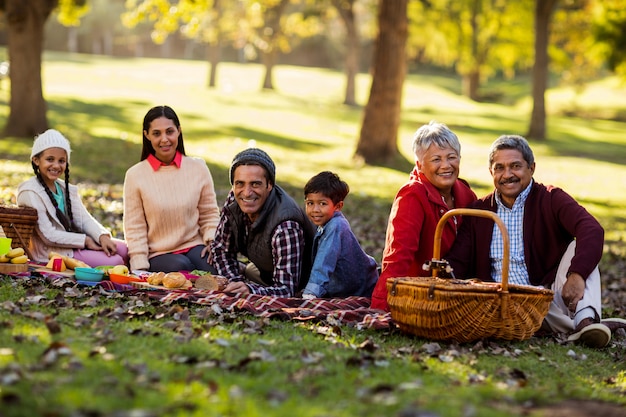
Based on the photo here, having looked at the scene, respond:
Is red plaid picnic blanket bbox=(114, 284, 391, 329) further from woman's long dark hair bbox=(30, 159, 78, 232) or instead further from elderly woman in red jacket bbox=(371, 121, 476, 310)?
woman's long dark hair bbox=(30, 159, 78, 232)

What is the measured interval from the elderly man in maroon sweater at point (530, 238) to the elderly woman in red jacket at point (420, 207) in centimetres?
35

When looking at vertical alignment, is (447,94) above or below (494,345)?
above

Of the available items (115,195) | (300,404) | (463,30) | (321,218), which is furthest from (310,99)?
(300,404)

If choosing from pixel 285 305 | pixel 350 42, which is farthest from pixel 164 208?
pixel 350 42

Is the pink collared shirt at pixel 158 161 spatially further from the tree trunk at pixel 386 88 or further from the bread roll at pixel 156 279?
the tree trunk at pixel 386 88

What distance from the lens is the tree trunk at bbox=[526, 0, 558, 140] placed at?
32.6 meters

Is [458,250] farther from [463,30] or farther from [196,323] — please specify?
[463,30]

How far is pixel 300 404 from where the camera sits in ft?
16.2

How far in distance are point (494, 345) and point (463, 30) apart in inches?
1827

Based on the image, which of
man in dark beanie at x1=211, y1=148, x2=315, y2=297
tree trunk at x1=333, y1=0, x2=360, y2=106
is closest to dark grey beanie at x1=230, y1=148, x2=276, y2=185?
man in dark beanie at x1=211, y1=148, x2=315, y2=297

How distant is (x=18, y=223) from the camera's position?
8.90 m

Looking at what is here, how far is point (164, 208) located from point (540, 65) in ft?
87.6

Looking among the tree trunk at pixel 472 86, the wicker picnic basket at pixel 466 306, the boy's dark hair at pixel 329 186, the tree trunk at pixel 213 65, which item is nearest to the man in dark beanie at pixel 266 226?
the boy's dark hair at pixel 329 186

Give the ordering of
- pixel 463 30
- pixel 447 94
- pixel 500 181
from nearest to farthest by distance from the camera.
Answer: pixel 500 181 < pixel 463 30 < pixel 447 94
